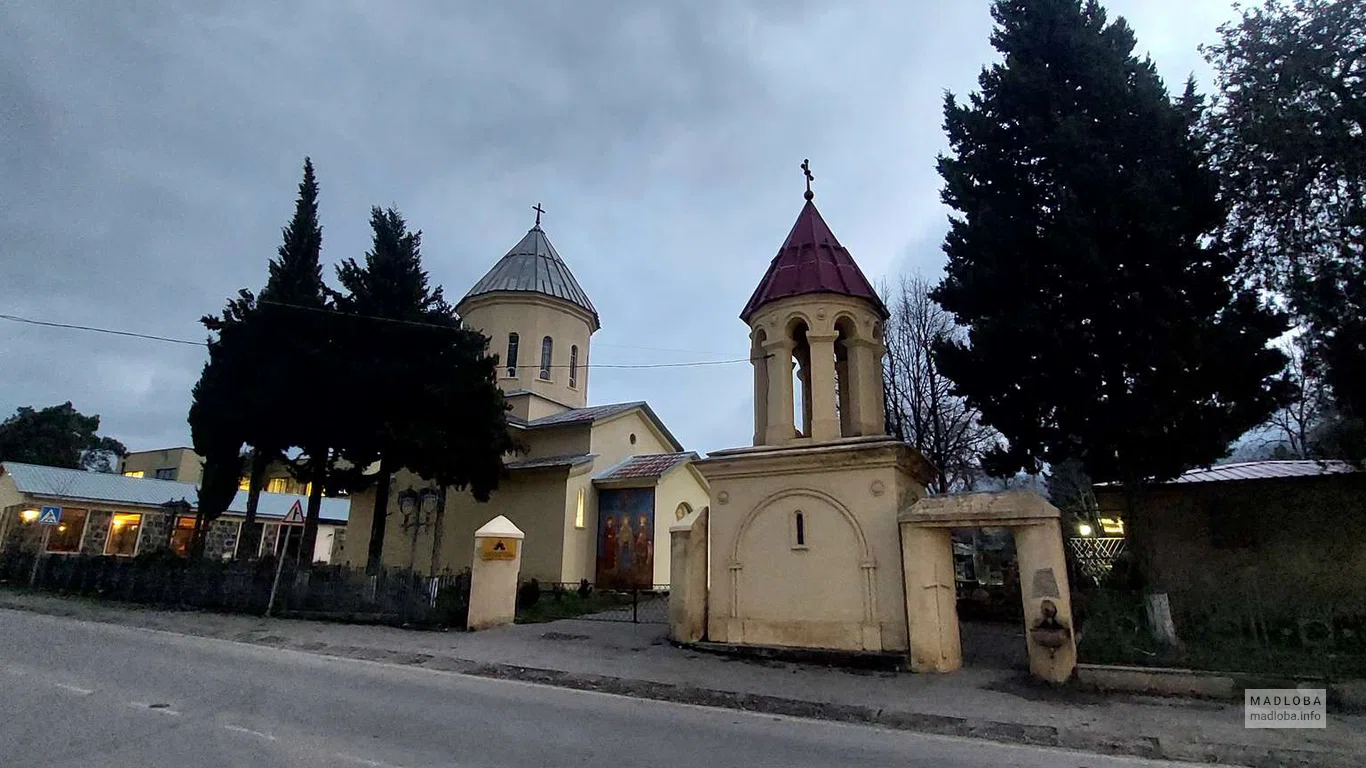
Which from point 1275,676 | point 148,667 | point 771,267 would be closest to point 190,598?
point 148,667

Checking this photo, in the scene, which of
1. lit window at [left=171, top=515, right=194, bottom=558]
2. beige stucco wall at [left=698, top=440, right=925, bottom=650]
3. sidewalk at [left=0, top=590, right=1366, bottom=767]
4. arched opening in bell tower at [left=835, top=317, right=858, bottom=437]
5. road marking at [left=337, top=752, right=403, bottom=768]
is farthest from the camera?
lit window at [left=171, top=515, right=194, bottom=558]

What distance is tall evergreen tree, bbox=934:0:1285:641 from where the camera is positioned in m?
12.0

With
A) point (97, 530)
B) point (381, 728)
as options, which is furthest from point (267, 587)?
point (97, 530)

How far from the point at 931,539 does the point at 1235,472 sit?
11.1 m

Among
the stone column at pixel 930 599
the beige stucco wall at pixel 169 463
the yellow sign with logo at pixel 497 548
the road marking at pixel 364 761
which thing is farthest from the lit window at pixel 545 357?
the beige stucco wall at pixel 169 463

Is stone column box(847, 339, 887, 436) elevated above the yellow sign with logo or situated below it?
above

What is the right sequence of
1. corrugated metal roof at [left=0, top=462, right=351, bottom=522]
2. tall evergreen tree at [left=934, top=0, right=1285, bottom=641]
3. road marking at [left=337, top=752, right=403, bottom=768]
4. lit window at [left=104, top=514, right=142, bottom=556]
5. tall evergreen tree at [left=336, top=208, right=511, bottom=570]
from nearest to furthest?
road marking at [left=337, top=752, right=403, bottom=768]
tall evergreen tree at [left=934, top=0, right=1285, bottom=641]
tall evergreen tree at [left=336, top=208, right=511, bottom=570]
corrugated metal roof at [left=0, top=462, right=351, bottom=522]
lit window at [left=104, top=514, right=142, bottom=556]

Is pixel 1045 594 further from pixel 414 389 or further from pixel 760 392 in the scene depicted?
pixel 414 389

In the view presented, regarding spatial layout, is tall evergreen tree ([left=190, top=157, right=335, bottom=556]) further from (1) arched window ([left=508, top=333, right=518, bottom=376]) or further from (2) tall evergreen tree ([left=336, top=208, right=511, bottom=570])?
(1) arched window ([left=508, top=333, right=518, bottom=376])

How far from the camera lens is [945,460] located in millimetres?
22766

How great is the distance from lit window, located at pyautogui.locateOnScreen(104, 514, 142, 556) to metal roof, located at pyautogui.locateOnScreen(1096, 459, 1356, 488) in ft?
136

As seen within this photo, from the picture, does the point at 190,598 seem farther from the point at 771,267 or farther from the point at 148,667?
the point at 771,267

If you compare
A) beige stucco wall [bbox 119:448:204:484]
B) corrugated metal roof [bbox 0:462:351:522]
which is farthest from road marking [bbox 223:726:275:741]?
beige stucco wall [bbox 119:448:204:484]

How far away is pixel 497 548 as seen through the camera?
1420 centimetres
